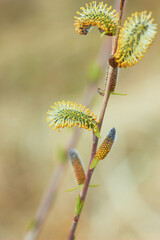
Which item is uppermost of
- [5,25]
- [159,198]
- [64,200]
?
[5,25]

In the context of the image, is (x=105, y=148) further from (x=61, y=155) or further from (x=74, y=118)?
(x=61, y=155)

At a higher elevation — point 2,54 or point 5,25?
point 5,25

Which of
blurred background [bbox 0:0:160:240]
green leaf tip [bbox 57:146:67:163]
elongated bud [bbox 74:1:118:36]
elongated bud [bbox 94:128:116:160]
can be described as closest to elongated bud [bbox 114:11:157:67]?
elongated bud [bbox 74:1:118:36]

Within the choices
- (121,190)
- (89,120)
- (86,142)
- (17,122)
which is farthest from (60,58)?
(89,120)

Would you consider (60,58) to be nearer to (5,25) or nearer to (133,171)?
(5,25)

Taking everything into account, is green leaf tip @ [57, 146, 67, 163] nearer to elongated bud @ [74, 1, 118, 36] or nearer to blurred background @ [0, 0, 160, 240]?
blurred background @ [0, 0, 160, 240]

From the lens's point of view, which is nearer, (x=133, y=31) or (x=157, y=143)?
(x=133, y=31)
